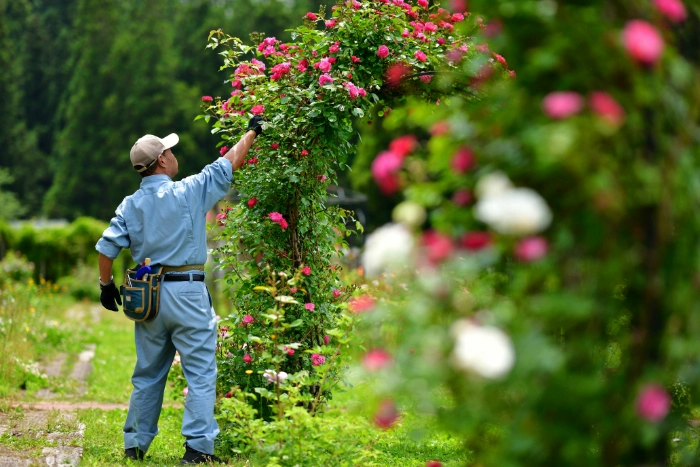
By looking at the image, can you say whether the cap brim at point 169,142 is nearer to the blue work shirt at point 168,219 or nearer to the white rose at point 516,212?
the blue work shirt at point 168,219

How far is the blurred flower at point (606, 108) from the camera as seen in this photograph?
1800 mm

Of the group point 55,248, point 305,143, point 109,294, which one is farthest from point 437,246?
point 55,248

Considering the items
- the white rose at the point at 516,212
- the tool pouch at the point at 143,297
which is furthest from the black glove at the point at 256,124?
the white rose at the point at 516,212

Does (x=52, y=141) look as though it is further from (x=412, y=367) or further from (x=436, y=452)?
(x=412, y=367)

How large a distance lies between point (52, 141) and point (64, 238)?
22966 millimetres

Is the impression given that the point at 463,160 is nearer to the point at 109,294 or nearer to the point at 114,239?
the point at 114,239

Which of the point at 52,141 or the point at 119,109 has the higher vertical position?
the point at 119,109

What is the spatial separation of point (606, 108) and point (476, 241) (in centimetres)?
42

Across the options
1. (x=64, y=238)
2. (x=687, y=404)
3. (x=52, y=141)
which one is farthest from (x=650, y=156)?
(x=52, y=141)

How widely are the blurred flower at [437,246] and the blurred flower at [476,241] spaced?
44 millimetres

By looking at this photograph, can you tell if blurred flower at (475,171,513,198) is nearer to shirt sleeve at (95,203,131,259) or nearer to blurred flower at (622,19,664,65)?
blurred flower at (622,19,664,65)

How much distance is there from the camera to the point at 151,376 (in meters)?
4.37

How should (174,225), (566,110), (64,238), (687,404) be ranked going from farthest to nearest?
(64,238) < (174,225) < (687,404) < (566,110)

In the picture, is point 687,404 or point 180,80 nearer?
point 687,404
